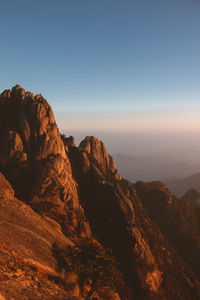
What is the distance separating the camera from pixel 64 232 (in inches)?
1686

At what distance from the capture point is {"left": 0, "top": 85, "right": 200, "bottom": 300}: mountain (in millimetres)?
24578

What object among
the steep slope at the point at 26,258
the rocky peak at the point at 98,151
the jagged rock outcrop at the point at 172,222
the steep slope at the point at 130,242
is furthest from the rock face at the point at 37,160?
the jagged rock outcrop at the point at 172,222

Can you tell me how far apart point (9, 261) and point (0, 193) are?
21.6m

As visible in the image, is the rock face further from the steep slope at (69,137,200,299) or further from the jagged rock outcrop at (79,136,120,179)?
the jagged rock outcrop at (79,136,120,179)

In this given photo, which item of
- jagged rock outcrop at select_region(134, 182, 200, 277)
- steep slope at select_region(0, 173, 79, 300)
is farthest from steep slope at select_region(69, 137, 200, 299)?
steep slope at select_region(0, 173, 79, 300)

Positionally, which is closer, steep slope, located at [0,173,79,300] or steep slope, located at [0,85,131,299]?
steep slope, located at [0,173,79,300]

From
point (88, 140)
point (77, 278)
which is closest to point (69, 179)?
point (77, 278)

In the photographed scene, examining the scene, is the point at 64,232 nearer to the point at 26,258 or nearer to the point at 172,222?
the point at 26,258

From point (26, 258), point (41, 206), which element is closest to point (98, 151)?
point (41, 206)

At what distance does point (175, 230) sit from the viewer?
10356cm

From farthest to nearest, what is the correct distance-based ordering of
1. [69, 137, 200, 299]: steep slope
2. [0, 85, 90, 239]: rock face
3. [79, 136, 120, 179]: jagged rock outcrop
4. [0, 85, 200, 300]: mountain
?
[79, 136, 120, 179]: jagged rock outcrop → [69, 137, 200, 299]: steep slope → [0, 85, 90, 239]: rock face → [0, 85, 200, 300]: mountain

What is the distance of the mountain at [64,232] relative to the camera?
24.6m

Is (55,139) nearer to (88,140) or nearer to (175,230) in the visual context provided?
(88,140)

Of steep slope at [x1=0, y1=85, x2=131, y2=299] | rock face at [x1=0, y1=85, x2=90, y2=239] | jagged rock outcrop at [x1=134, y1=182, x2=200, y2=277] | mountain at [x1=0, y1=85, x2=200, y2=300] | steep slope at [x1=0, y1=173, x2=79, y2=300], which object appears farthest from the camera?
jagged rock outcrop at [x1=134, y1=182, x2=200, y2=277]
